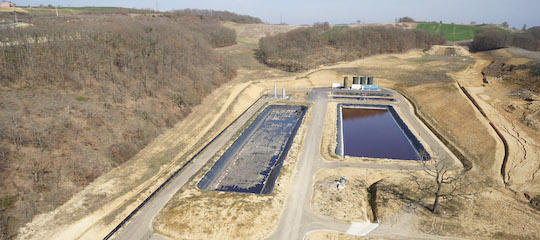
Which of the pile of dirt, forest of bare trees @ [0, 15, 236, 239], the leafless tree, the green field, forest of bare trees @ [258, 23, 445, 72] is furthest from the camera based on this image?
the green field

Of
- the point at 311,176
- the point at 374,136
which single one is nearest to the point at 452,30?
the point at 374,136

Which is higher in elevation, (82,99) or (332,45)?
(332,45)

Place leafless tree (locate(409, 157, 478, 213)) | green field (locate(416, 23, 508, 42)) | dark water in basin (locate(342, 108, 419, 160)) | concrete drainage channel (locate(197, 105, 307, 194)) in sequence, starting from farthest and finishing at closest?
green field (locate(416, 23, 508, 42)) < dark water in basin (locate(342, 108, 419, 160)) < concrete drainage channel (locate(197, 105, 307, 194)) < leafless tree (locate(409, 157, 478, 213))

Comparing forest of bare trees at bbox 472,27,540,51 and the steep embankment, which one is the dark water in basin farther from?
forest of bare trees at bbox 472,27,540,51

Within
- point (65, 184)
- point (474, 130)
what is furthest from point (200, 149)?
point (474, 130)

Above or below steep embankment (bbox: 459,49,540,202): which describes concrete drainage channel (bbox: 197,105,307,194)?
below

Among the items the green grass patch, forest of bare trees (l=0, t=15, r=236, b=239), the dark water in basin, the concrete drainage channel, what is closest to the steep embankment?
the dark water in basin

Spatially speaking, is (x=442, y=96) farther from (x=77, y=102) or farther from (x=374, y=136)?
(x=77, y=102)

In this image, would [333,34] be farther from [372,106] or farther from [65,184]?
[65,184]
